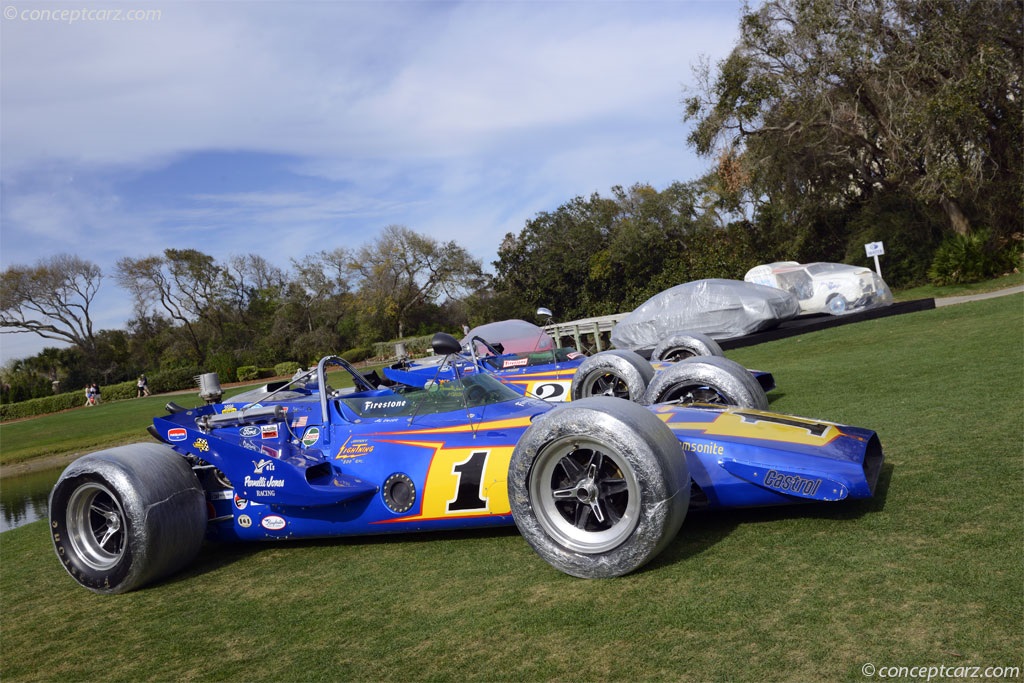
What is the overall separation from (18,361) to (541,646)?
222ft

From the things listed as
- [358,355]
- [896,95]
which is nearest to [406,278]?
[358,355]

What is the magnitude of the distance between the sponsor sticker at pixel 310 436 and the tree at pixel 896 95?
23.6 m

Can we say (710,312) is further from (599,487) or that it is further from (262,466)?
(599,487)

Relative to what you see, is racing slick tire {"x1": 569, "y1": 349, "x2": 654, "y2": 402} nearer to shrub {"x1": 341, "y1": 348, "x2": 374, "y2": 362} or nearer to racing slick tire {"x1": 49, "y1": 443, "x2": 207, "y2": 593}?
racing slick tire {"x1": 49, "y1": 443, "x2": 207, "y2": 593}

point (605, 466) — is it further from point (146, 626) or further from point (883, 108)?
point (883, 108)

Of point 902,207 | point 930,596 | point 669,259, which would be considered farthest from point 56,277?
point 930,596

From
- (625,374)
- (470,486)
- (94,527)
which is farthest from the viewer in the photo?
(625,374)

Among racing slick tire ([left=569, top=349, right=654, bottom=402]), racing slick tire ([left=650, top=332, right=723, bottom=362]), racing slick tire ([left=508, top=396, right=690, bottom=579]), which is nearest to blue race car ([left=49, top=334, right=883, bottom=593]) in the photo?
racing slick tire ([left=508, top=396, right=690, bottom=579])

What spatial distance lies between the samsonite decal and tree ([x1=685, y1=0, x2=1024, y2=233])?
24187 millimetres

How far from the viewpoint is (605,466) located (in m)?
4.99

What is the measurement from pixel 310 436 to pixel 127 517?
1433mm

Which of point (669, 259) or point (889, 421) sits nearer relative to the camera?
point (889, 421)

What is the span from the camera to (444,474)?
18.6 ft

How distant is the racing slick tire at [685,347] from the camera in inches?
444
